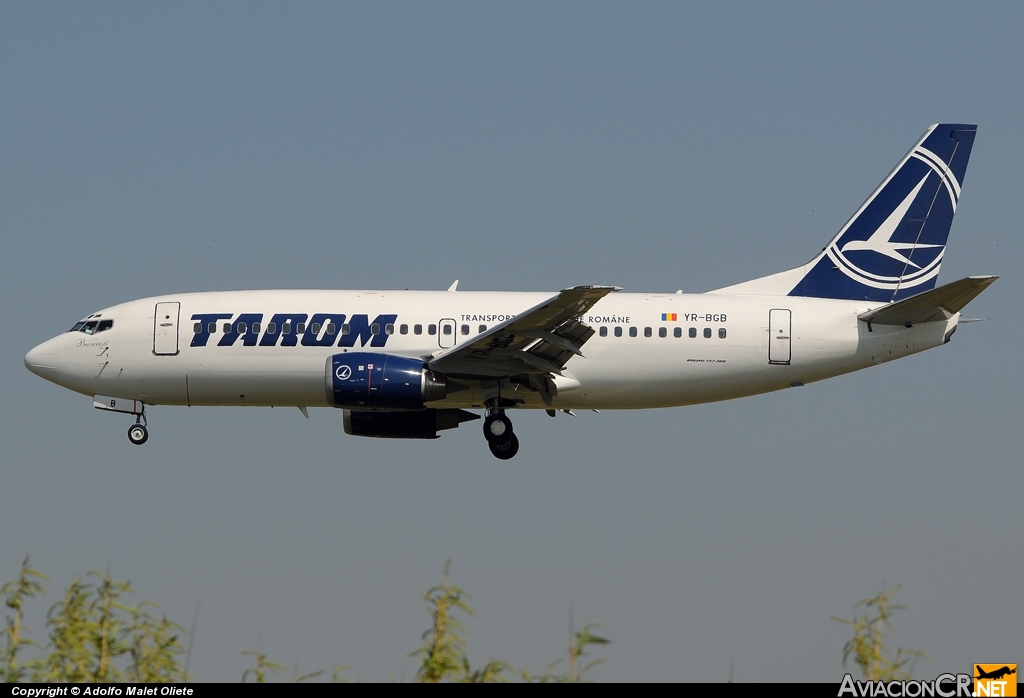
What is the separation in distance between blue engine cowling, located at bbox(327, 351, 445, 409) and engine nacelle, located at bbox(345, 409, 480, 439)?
3.78m

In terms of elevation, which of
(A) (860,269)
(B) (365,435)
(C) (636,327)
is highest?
(A) (860,269)

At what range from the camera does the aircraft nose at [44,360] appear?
36719 millimetres

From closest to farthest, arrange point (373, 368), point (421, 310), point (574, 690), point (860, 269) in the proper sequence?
1. point (574, 690)
2. point (373, 368)
3. point (421, 310)
4. point (860, 269)

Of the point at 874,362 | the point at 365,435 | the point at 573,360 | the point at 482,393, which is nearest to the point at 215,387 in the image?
the point at 365,435

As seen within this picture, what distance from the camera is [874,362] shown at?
116 ft

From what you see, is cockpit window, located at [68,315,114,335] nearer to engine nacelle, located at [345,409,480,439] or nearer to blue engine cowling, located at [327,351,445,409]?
engine nacelle, located at [345,409,480,439]

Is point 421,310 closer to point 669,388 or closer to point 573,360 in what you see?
point 573,360

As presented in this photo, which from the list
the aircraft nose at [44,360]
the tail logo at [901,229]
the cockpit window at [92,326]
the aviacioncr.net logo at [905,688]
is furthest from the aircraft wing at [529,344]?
the aviacioncr.net logo at [905,688]

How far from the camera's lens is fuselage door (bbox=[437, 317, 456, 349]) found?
3488 cm

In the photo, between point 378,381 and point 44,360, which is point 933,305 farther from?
point 44,360

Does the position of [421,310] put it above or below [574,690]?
above

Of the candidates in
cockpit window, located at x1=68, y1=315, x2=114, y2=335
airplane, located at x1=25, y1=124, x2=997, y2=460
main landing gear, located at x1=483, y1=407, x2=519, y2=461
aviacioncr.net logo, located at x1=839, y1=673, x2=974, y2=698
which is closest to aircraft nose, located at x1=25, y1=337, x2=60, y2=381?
airplane, located at x1=25, y1=124, x2=997, y2=460

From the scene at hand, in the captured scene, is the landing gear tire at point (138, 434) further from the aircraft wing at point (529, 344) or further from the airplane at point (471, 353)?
the aircraft wing at point (529, 344)

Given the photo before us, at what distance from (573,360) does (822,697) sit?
2394 centimetres
